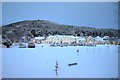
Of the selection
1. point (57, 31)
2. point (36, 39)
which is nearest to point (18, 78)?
point (36, 39)

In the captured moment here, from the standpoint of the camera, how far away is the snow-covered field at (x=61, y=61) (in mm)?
4480

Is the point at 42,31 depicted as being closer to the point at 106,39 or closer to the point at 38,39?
the point at 38,39

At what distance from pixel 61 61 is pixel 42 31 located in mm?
577

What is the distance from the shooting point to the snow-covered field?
14.7ft

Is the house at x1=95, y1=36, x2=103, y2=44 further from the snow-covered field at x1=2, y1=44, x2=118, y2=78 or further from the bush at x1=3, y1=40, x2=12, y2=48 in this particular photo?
the bush at x1=3, y1=40, x2=12, y2=48

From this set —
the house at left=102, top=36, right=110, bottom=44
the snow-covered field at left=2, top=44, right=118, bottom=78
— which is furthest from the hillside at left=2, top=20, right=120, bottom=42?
the snow-covered field at left=2, top=44, right=118, bottom=78

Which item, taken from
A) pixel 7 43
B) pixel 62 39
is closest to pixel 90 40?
pixel 62 39

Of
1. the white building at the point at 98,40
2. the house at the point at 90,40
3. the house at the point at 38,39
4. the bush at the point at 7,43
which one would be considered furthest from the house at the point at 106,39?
the bush at the point at 7,43


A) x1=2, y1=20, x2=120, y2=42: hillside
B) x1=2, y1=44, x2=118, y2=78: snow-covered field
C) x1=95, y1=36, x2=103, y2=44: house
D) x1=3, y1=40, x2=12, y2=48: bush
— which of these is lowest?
x1=2, y1=44, x2=118, y2=78: snow-covered field

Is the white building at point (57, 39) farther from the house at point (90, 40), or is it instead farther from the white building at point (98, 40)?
the white building at point (98, 40)

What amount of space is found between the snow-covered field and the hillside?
20 cm

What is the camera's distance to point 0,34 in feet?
14.8

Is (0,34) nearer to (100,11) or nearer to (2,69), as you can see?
(2,69)

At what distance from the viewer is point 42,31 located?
4.50m
